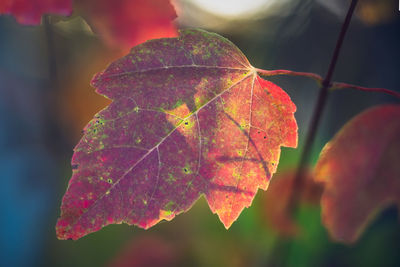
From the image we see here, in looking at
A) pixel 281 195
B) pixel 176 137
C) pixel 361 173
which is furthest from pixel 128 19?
pixel 281 195

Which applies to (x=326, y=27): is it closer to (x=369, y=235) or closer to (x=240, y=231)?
(x=369, y=235)

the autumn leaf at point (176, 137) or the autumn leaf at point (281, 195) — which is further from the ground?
the autumn leaf at point (176, 137)

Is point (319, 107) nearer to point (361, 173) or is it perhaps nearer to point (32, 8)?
point (361, 173)

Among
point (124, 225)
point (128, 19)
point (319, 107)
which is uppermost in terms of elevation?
point (128, 19)

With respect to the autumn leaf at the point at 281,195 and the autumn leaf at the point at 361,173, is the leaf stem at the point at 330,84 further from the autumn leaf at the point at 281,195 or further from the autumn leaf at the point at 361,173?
the autumn leaf at the point at 281,195

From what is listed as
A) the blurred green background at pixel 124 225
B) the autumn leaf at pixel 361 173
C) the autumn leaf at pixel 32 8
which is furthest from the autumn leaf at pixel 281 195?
the autumn leaf at pixel 32 8
